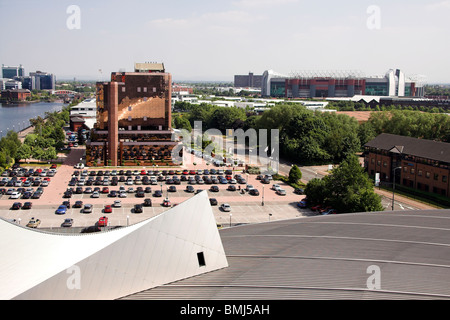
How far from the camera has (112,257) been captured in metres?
8.42

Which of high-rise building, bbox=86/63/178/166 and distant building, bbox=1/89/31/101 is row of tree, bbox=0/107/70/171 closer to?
high-rise building, bbox=86/63/178/166

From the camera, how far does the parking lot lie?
928 inches

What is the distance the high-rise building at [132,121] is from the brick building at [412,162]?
55.1ft

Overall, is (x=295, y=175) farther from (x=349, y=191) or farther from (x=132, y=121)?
(x=132, y=121)

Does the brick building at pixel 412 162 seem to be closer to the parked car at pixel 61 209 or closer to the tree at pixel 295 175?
the tree at pixel 295 175

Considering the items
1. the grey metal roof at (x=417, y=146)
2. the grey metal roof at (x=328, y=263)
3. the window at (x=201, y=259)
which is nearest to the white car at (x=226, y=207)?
the grey metal roof at (x=328, y=263)

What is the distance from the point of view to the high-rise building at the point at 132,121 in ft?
121

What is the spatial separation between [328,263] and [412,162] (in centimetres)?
2512

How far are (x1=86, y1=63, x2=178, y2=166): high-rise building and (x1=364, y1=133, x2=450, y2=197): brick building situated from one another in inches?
661

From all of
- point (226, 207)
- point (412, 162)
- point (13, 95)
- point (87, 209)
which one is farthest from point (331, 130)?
point (13, 95)

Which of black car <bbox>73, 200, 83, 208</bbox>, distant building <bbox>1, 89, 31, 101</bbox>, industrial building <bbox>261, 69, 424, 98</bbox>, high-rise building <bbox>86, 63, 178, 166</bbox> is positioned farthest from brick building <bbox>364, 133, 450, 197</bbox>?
distant building <bbox>1, 89, 31, 101</bbox>
